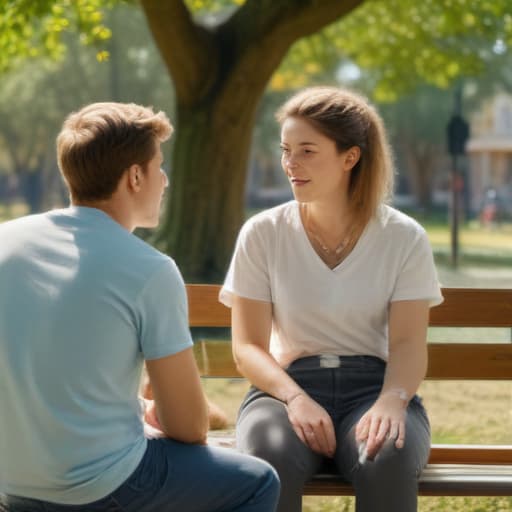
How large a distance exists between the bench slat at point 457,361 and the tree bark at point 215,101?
8400mm

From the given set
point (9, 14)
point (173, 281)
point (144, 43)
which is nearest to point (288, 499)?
point (173, 281)

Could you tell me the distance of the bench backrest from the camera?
4426mm

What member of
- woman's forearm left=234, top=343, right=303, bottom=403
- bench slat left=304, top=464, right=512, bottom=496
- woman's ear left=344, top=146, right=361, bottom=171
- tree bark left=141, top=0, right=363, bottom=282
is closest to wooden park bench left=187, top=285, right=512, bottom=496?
bench slat left=304, top=464, right=512, bottom=496

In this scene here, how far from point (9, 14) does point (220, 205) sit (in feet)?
12.1

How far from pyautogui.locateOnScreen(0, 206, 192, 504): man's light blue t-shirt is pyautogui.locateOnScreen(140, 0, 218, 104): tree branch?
999 cm

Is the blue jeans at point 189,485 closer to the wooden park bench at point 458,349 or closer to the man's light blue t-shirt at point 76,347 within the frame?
the man's light blue t-shirt at point 76,347

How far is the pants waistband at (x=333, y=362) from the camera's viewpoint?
3740 mm

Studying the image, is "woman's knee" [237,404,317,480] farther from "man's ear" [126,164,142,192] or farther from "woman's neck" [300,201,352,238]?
"man's ear" [126,164,142,192]

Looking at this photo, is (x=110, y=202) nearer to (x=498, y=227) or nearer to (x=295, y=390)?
(x=295, y=390)

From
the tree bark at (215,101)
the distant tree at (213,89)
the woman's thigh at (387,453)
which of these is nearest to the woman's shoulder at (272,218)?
the woman's thigh at (387,453)

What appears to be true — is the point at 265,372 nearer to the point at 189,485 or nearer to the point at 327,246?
the point at 327,246

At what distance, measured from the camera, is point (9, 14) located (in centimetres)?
1120

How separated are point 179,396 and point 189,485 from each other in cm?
23

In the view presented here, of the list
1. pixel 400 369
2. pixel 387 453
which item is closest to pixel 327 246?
pixel 400 369
